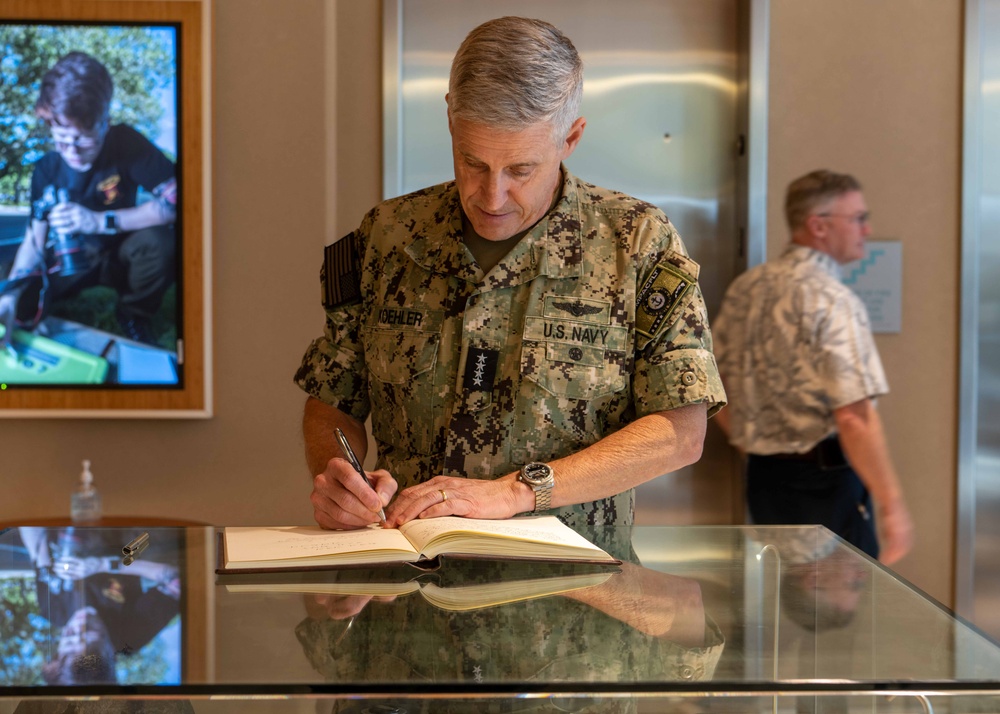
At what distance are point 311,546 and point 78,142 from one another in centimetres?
287

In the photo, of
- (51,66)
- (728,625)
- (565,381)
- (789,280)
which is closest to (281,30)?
(51,66)

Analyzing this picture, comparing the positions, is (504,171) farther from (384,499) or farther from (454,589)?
(454,589)

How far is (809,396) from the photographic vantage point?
338cm

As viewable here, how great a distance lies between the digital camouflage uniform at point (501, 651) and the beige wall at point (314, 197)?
2.78 meters

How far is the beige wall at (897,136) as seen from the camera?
3916mm

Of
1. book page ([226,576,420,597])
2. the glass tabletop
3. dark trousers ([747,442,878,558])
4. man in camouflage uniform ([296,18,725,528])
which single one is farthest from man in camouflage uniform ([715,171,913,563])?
book page ([226,576,420,597])

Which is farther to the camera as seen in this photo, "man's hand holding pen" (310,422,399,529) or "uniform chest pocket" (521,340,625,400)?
"uniform chest pocket" (521,340,625,400)

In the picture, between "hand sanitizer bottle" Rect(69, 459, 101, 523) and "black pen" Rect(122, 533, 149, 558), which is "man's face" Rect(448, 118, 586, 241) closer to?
"black pen" Rect(122, 533, 149, 558)

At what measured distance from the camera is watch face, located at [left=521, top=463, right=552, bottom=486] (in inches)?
71.2

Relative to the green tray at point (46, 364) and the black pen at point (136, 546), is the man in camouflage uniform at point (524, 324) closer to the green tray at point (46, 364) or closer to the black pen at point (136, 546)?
the black pen at point (136, 546)

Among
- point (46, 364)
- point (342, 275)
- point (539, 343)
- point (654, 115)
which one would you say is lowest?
point (46, 364)

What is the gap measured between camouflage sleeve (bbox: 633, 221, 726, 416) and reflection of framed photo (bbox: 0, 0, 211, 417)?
227 centimetres

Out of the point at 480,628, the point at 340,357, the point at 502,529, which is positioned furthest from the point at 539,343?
the point at 480,628

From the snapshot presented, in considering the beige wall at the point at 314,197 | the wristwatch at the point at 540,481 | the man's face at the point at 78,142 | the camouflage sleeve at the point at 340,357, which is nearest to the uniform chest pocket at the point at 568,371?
the wristwatch at the point at 540,481
